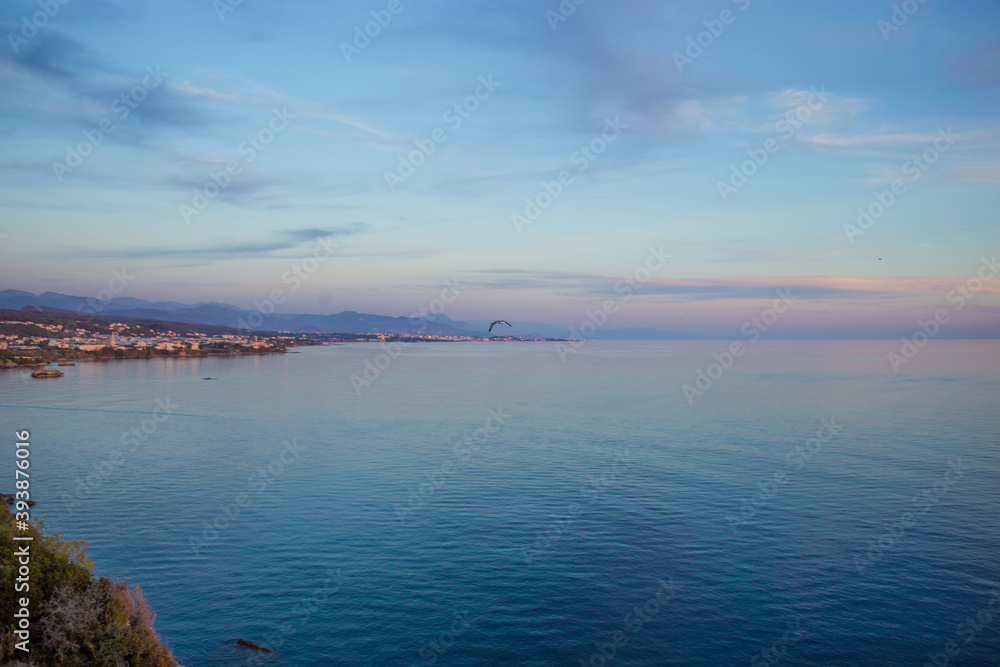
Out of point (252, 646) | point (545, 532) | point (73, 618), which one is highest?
point (545, 532)

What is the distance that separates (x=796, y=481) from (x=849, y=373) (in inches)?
4606

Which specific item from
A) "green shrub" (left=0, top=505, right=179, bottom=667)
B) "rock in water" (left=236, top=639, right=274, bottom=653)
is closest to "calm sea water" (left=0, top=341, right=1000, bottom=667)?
"rock in water" (left=236, top=639, right=274, bottom=653)

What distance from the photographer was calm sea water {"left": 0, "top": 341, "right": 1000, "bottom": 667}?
984 inches

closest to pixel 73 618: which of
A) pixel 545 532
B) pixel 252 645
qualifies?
pixel 252 645

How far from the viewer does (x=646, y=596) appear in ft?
92.3

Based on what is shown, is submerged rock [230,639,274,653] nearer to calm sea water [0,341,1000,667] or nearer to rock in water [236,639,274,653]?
rock in water [236,639,274,653]

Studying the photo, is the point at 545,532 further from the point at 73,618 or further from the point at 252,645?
the point at 73,618

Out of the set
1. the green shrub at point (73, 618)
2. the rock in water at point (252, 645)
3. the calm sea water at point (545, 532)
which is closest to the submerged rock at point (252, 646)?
the rock in water at point (252, 645)

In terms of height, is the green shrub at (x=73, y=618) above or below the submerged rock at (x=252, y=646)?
above

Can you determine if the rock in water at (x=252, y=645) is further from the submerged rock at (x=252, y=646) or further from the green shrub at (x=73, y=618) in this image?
the green shrub at (x=73, y=618)

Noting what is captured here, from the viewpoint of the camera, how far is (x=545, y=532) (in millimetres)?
35906

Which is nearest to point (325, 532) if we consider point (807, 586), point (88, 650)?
point (88, 650)

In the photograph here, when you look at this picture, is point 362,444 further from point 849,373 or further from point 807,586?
point 849,373

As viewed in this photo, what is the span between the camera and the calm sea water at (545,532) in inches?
984
